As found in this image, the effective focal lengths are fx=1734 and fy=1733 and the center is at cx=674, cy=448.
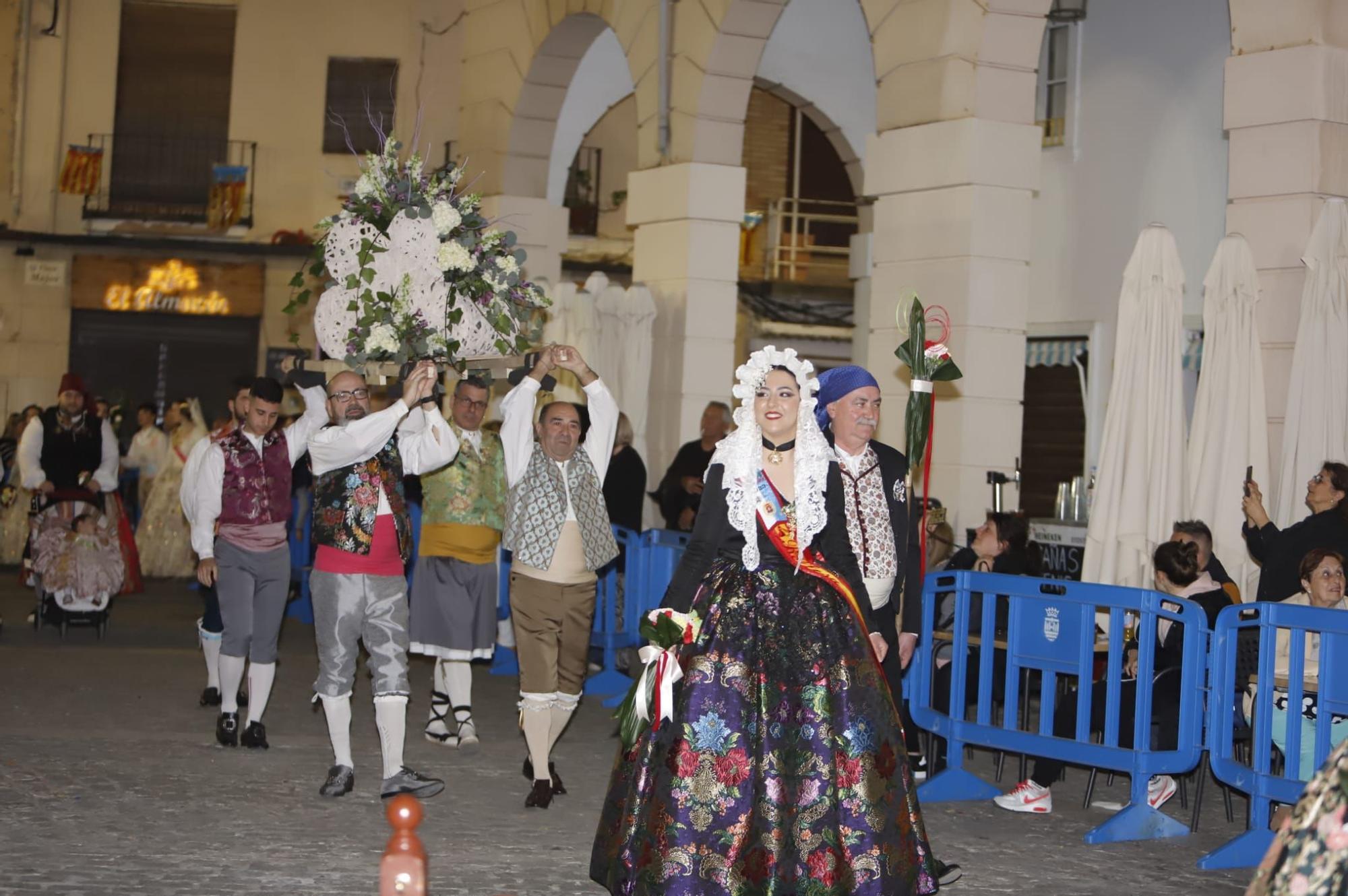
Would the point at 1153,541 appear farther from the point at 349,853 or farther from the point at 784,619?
the point at 349,853

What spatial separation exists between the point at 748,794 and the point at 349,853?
6.01 feet

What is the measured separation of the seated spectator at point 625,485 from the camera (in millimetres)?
12773

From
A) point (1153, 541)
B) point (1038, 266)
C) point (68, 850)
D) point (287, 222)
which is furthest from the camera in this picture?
point (287, 222)

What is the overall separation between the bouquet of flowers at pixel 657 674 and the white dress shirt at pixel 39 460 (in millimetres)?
8129

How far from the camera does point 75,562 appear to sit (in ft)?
42.7

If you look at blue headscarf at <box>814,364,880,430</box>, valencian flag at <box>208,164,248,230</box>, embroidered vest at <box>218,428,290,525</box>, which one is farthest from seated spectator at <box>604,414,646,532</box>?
valencian flag at <box>208,164,248,230</box>

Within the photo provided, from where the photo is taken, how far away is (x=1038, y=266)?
16.1 meters

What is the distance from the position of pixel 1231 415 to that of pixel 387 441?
4.55 meters

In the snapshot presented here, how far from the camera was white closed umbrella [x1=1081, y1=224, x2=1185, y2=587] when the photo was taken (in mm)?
9352

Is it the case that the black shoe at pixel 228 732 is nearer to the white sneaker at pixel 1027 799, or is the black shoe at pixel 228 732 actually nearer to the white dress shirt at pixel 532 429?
the white dress shirt at pixel 532 429

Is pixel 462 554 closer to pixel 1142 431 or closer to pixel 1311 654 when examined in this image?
pixel 1142 431

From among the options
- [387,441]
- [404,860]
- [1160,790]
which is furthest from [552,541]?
[404,860]

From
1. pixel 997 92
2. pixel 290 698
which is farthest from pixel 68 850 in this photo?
pixel 997 92

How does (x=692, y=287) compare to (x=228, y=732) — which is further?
(x=692, y=287)
